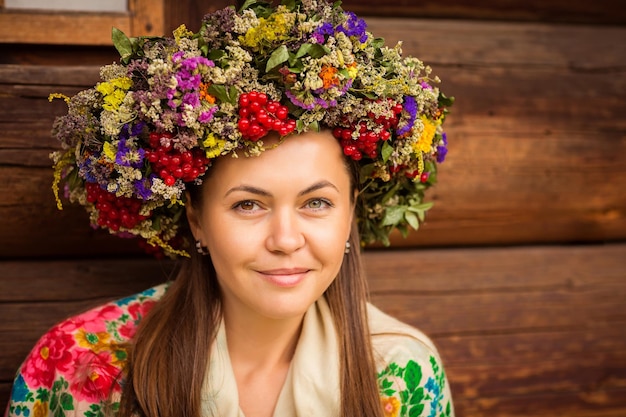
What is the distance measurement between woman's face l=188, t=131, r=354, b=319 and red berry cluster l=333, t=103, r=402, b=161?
0.12 feet

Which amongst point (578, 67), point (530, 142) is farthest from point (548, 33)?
point (530, 142)

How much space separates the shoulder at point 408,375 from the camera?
223 centimetres

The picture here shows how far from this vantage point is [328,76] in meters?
1.84

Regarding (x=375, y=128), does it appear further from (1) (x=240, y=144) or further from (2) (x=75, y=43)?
(2) (x=75, y=43)

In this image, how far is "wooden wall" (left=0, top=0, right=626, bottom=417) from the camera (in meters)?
2.75

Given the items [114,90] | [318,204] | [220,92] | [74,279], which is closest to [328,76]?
[220,92]

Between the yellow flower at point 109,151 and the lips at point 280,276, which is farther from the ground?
the yellow flower at point 109,151

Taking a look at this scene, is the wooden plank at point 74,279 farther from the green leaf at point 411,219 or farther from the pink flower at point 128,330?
the green leaf at point 411,219

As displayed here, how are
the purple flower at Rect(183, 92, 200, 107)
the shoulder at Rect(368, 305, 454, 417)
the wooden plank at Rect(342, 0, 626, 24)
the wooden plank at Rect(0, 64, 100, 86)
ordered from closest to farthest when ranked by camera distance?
the purple flower at Rect(183, 92, 200, 107) < the shoulder at Rect(368, 305, 454, 417) < the wooden plank at Rect(0, 64, 100, 86) < the wooden plank at Rect(342, 0, 626, 24)

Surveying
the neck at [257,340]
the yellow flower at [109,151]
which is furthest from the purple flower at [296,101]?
the neck at [257,340]

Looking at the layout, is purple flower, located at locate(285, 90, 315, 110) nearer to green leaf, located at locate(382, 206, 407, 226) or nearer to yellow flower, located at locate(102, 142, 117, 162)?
yellow flower, located at locate(102, 142, 117, 162)

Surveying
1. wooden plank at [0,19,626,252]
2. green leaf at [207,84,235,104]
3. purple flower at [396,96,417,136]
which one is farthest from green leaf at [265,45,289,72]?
wooden plank at [0,19,626,252]

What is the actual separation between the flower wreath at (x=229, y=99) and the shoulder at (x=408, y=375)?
0.63m

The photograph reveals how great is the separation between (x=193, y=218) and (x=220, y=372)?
46 centimetres
